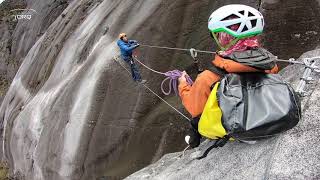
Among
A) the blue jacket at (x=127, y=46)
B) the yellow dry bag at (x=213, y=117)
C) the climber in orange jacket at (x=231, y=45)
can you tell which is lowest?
the blue jacket at (x=127, y=46)

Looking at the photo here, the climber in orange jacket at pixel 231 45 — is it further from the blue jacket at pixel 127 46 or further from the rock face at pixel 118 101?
the rock face at pixel 118 101

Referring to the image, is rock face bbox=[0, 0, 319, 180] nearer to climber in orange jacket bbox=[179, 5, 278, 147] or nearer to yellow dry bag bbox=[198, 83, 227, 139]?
climber in orange jacket bbox=[179, 5, 278, 147]

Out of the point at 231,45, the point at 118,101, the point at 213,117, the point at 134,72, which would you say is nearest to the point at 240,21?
the point at 231,45

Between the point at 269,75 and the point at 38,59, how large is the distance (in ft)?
39.1

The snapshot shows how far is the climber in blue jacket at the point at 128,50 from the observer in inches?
320

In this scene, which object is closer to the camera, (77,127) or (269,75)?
(269,75)

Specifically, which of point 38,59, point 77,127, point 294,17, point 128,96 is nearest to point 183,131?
point 128,96

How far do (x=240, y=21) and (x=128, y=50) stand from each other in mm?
3625

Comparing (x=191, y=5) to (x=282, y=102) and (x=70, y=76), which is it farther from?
(x=282, y=102)

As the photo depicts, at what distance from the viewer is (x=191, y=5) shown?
921cm

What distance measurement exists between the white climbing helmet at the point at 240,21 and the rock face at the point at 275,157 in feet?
3.06

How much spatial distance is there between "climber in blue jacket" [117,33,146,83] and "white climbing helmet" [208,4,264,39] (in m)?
3.19

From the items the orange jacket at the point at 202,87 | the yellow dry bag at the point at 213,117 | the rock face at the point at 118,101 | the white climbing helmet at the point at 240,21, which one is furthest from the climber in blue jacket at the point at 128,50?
the yellow dry bag at the point at 213,117

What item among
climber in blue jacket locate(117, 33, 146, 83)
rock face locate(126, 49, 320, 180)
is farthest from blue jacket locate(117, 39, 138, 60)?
rock face locate(126, 49, 320, 180)
